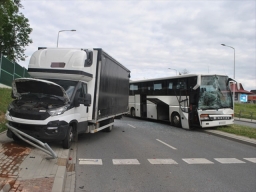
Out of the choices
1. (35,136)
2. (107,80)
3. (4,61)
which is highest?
(4,61)

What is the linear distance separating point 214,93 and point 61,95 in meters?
10.1

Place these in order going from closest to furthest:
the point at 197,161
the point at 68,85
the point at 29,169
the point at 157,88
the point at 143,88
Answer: the point at 29,169 → the point at 197,161 → the point at 68,85 → the point at 157,88 → the point at 143,88

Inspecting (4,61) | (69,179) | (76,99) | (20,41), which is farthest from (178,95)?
(20,41)

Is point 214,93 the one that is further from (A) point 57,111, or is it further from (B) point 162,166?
(A) point 57,111

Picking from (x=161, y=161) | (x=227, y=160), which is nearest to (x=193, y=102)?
Answer: (x=227, y=160)

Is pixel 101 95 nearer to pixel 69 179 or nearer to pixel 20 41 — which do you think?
pixel 69 179

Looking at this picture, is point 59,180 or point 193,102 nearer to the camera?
point 59,180

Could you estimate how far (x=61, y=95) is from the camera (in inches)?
323

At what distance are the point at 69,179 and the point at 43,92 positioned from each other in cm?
337

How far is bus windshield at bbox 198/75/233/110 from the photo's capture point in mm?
15406

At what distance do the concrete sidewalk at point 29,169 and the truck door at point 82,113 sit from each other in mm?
1153

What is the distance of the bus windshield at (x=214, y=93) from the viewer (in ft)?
50.5

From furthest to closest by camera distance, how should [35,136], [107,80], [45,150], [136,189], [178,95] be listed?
[178,95] → [107,80] → [35,136] → [45,150] → [136,189]

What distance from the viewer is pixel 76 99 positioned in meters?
8.51
